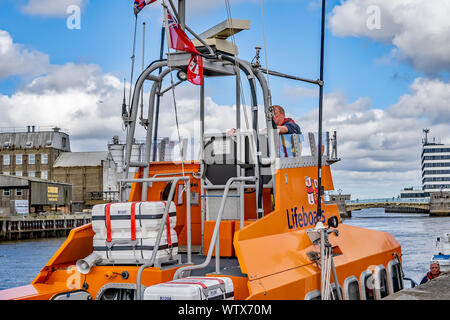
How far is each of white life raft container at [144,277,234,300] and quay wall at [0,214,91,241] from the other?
54459 mm

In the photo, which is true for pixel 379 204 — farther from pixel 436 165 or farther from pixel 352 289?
pixel 352 289

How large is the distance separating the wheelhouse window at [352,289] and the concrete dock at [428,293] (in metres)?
0.86

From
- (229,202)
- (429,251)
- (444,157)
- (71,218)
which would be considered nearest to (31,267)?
(429,251)

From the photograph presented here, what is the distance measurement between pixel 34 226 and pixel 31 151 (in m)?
28.0

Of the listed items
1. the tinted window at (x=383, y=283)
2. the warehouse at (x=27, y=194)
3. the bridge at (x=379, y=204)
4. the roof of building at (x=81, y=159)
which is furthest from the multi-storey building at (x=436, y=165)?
the tinted window at (x=383, y=283)

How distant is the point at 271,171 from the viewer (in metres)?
6.73

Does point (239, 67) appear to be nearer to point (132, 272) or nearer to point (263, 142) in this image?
point (263, 142)

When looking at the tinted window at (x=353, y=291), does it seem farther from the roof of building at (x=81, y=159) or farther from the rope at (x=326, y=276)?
the roof of building at (x=81, y=159)

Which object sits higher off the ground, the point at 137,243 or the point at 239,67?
the point at 239,67

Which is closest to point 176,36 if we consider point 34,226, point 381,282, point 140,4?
point 140,4

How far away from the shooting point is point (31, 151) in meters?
84.0

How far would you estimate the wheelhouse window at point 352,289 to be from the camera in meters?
6.59

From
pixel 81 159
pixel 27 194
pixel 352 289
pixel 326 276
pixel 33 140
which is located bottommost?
pixel 27 194
